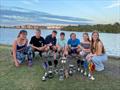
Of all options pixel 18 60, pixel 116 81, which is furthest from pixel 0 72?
pixel 116 81

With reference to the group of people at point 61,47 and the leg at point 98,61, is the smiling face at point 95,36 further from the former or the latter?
the leg at point 98,61

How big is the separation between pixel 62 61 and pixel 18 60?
5.15ft

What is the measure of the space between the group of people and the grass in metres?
0.33

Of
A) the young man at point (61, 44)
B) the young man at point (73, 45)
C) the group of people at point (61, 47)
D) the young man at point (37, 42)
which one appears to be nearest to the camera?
the group of people at point (61, 47)

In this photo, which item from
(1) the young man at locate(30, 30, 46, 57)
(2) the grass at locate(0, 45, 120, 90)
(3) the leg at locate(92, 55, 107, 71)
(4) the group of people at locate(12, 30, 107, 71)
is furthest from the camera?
(1) the young man at locate(30, 30, 46, 57)

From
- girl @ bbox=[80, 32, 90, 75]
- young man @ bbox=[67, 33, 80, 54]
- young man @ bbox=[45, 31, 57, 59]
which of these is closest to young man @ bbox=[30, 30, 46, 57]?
young man @ bbox=[45, 31, 57, 59]

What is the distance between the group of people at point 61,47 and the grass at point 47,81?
33 cm

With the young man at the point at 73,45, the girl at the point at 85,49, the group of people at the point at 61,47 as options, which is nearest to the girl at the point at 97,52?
the group of people at the point at 61,47

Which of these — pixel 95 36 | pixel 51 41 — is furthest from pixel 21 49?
pixel 95 36

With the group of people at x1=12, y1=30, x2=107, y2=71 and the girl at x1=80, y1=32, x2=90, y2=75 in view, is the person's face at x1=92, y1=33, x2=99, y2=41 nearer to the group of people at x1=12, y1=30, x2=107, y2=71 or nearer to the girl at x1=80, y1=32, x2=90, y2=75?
the group of people at x1=12, y1=30, x2=107, y2=71

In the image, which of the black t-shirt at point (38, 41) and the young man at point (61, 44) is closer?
the young man at point (61, 44)

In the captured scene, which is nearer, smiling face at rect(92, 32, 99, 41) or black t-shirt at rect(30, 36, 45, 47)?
smiling face at rect(92, 32, 99, 41)

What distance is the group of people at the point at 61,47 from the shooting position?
711 centimetres

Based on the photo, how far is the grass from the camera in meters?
6.01
